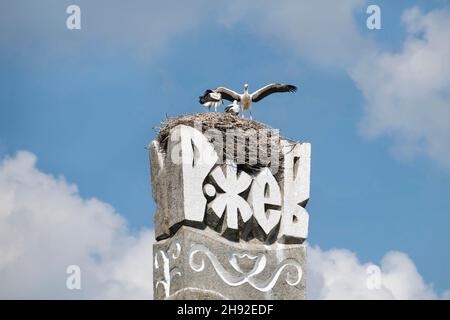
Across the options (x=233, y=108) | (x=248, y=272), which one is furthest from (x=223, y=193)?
(x=233, y=108)

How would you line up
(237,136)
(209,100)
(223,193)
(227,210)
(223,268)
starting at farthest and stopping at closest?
(209,100)
(237,136)
(223,193)
(227,210)
(223,268)

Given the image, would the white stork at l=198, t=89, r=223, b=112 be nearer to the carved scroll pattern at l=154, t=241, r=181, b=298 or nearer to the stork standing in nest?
the stork standing in nest

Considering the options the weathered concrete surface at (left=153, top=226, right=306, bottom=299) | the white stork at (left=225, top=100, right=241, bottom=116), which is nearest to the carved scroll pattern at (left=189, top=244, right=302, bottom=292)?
the weathered concrete surface at (left=153, top=226, right=306, bottom=299)

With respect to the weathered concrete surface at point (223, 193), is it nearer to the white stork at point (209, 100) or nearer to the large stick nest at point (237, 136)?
the large stick nest at point (237, 136)

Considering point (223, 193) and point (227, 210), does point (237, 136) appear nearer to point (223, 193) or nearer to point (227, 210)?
point (223, 193)

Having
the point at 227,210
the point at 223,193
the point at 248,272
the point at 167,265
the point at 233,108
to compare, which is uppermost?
the point at 233,108

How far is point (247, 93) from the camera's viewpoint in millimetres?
36875

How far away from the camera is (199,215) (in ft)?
109

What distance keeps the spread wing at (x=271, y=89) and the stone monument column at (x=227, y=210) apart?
1.72 metres

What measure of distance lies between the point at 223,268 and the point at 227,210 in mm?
1338

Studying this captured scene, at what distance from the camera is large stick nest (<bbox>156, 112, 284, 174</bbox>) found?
34438 mm
